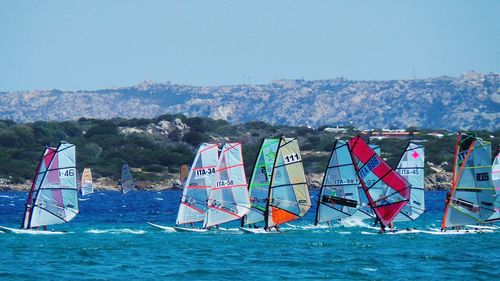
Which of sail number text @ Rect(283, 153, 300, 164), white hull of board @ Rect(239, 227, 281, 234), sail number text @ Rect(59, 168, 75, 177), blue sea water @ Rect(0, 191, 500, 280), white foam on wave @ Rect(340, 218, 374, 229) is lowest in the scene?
blue sea water @ Rect(0, 191, 500, 280)

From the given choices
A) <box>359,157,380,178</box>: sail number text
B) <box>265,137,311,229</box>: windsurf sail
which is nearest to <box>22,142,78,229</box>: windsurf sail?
<box>265,137,311,229</box>: windsurf sail

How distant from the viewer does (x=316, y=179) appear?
175125 millimetres

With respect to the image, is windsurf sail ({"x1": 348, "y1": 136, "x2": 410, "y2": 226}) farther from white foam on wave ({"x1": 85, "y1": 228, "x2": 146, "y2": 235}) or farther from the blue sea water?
white foam on wave ({"x1": 85, "y1": 228, "x2": 146, "y2": 235})

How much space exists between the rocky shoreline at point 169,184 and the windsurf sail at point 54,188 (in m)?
106

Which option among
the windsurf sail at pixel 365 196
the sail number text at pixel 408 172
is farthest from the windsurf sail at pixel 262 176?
the sail number text at pixel 408 172

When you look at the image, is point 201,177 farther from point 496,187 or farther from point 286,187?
point 496,187

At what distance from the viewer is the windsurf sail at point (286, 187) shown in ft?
224

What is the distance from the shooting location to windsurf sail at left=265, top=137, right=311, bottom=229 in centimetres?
6819

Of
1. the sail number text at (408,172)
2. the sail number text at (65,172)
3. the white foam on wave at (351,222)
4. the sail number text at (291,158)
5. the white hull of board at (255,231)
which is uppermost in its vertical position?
the sail number text at (291,158)

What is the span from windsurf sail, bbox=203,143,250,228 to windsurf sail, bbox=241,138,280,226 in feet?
3.03

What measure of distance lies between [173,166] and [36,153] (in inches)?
950

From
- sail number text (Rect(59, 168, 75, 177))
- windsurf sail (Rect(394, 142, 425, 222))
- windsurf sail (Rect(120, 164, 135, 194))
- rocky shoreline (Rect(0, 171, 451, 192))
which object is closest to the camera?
sail number text (Rect(59, 168, 75, 177))

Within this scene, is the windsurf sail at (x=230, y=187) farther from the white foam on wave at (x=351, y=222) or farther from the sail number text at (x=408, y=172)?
the sail number text at (x=408, y=172)

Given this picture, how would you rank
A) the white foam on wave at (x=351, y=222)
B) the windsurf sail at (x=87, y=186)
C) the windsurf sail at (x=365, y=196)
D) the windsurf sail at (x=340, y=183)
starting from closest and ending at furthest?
the windsurf sail at (x=365, y=196)
the windsurf sail at (x=340, y=183)
the white foam on wave at (x=351, y=222)
the windsurf sail at (x=87, y=186)
